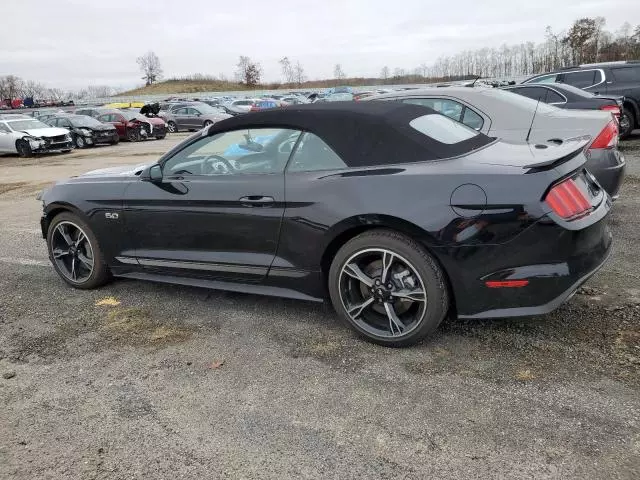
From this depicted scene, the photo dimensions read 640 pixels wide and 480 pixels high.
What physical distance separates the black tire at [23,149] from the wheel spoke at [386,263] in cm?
1977

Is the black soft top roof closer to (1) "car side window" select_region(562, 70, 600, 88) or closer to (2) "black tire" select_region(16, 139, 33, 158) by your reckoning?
(1) "car side window" select_region(562, 70, 600, 88)

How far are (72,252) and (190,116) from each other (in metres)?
24.2

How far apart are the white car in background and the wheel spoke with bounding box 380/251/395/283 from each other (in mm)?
19604

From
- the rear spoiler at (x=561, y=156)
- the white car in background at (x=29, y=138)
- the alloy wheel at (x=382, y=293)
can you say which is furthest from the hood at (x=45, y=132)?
the rear spoiler at (x=561, y=156)

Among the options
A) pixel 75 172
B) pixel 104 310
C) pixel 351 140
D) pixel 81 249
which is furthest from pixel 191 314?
pixel 75 172

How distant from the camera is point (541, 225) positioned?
291 cm

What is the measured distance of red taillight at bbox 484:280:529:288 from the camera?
2.99 meters

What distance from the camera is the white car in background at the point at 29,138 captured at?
19.5 metres

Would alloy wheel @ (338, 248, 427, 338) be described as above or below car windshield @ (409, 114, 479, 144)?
below

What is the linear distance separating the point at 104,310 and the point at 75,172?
38.1ft

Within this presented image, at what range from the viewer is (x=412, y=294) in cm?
324

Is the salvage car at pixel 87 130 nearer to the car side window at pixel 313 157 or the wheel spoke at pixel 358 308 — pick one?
the car side window at pixel 313 157

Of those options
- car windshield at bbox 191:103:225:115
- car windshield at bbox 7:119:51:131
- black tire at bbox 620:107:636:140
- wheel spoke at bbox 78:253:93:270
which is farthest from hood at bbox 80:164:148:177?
car windshield at bbox 191:103:225:115

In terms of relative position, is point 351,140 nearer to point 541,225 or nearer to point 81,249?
point 541,225
